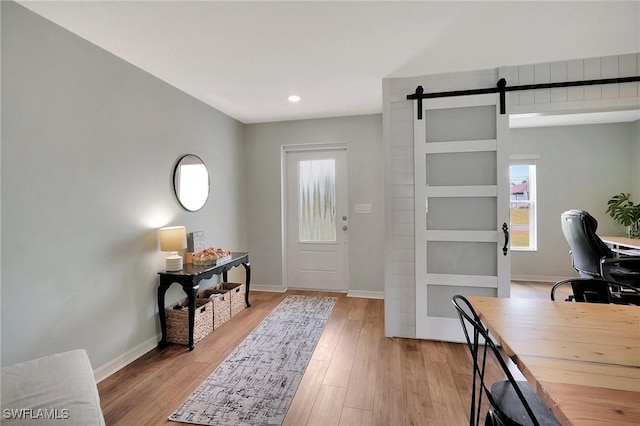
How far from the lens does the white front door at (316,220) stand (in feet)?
13.8

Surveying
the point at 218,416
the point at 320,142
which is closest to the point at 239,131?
the point at 320,142

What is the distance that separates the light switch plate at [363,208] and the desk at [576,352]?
2.46 meters

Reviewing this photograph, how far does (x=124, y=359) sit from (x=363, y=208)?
3047 millimetres

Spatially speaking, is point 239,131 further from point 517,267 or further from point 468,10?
point 517,267

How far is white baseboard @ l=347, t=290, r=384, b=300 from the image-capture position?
13.0 feet

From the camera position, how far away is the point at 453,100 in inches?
104

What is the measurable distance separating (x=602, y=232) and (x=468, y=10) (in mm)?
4705

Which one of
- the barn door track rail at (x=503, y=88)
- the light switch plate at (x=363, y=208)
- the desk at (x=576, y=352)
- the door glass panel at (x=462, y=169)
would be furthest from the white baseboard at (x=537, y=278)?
the desk at (x=576, y=352)

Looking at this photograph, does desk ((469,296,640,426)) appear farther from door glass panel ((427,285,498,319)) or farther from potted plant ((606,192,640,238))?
potted plant ((606,192,640,238))

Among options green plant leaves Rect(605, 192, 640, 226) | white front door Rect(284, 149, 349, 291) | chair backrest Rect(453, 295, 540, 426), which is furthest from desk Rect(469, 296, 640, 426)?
green plant leaves Rect(605, 192, 640, 226)

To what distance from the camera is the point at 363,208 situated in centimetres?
400

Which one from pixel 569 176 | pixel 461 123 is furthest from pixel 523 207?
pixel 461 123

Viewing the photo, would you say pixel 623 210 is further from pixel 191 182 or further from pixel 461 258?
pixel 191 182

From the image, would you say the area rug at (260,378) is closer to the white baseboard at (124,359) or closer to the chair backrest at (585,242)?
the white baseboard at (124,359)
